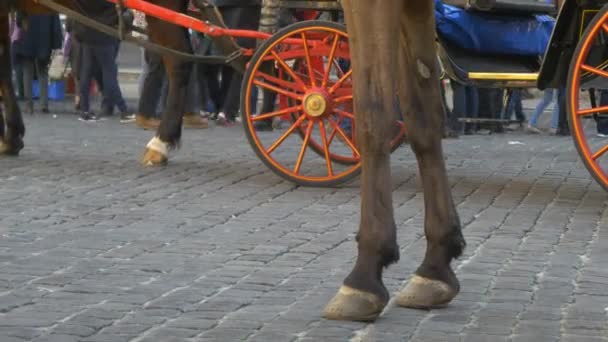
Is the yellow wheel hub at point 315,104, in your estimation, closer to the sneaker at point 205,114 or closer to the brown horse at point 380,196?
the brown horse at point 380,196

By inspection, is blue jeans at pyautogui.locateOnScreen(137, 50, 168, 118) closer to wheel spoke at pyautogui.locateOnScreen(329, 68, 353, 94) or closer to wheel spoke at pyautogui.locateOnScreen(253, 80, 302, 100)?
wheel spoke at pyautogui.locateOnScreen(253, 80, 302, 100)

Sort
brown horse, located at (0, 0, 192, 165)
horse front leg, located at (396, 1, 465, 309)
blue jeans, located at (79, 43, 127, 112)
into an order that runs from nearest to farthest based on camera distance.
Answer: horse front leg, located at (396, 1, 465, 309), brown horse, located at (0, 0, 192, 165), blue jeans, located at (79, 43, 127, 112)

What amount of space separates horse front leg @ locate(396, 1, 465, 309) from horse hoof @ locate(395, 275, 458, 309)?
0.04m

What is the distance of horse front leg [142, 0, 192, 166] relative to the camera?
30.5 feet

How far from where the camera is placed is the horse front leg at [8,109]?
9.69m

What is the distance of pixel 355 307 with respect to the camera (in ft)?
15.4

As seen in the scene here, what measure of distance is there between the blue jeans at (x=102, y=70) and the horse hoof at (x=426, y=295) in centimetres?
1132

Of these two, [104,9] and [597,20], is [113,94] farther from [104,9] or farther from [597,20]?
[597,20]

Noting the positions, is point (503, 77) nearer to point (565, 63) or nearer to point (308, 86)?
point (565, 63)

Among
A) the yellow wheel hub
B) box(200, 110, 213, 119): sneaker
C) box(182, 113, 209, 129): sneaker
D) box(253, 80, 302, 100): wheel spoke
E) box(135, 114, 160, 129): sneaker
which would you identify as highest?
box(253, 80, 302, 100): wheel spoke

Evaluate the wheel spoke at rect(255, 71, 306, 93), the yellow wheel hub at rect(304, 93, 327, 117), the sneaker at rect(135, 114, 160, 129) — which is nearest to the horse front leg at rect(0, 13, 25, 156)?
the wheel spoke at rect(255, 71, 306, 93)

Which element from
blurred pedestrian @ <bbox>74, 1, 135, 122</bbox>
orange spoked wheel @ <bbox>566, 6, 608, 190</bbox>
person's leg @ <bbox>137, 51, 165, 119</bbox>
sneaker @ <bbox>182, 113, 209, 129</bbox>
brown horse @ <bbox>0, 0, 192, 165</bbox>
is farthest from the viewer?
blurred pedestrian @ <bbox>74, 1, 135, 122</bbox>

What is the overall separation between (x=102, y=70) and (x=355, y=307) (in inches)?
468

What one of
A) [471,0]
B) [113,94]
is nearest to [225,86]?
[113,94]
